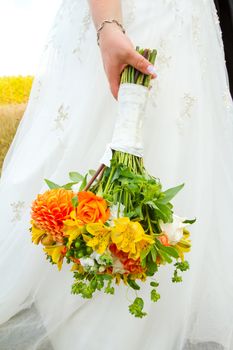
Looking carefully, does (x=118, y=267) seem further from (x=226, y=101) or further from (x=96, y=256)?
(x=226, y=101)

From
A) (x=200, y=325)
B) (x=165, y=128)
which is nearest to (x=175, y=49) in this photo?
(x=165, y=128)

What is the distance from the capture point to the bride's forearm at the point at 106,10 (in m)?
1.12

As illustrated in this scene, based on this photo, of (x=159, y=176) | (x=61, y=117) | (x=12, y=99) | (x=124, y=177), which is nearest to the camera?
(x=124, y=177)

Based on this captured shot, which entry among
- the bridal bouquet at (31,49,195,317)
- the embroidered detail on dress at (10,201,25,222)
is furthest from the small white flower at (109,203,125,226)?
the embroidered detail on dress at (10,201,25,222)

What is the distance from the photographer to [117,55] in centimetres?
107

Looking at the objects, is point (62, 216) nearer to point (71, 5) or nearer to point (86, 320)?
point (86, 320)

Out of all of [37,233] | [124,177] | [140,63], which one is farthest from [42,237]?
[140,63]

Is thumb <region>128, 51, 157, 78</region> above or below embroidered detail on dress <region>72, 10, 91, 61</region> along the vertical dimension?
below

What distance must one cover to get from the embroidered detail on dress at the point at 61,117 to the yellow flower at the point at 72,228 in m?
0.59

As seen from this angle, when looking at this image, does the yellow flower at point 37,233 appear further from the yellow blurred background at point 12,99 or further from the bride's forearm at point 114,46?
the yellow blurred background at point 12,99

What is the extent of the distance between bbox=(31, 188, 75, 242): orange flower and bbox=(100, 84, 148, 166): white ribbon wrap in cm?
18

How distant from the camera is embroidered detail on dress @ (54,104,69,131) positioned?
141cm

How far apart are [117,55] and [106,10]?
5.7 inches

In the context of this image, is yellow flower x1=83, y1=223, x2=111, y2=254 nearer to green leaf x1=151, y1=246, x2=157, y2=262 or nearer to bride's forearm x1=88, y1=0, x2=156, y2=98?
green leaf x1=151, y1=246, x2=157, y2=262
